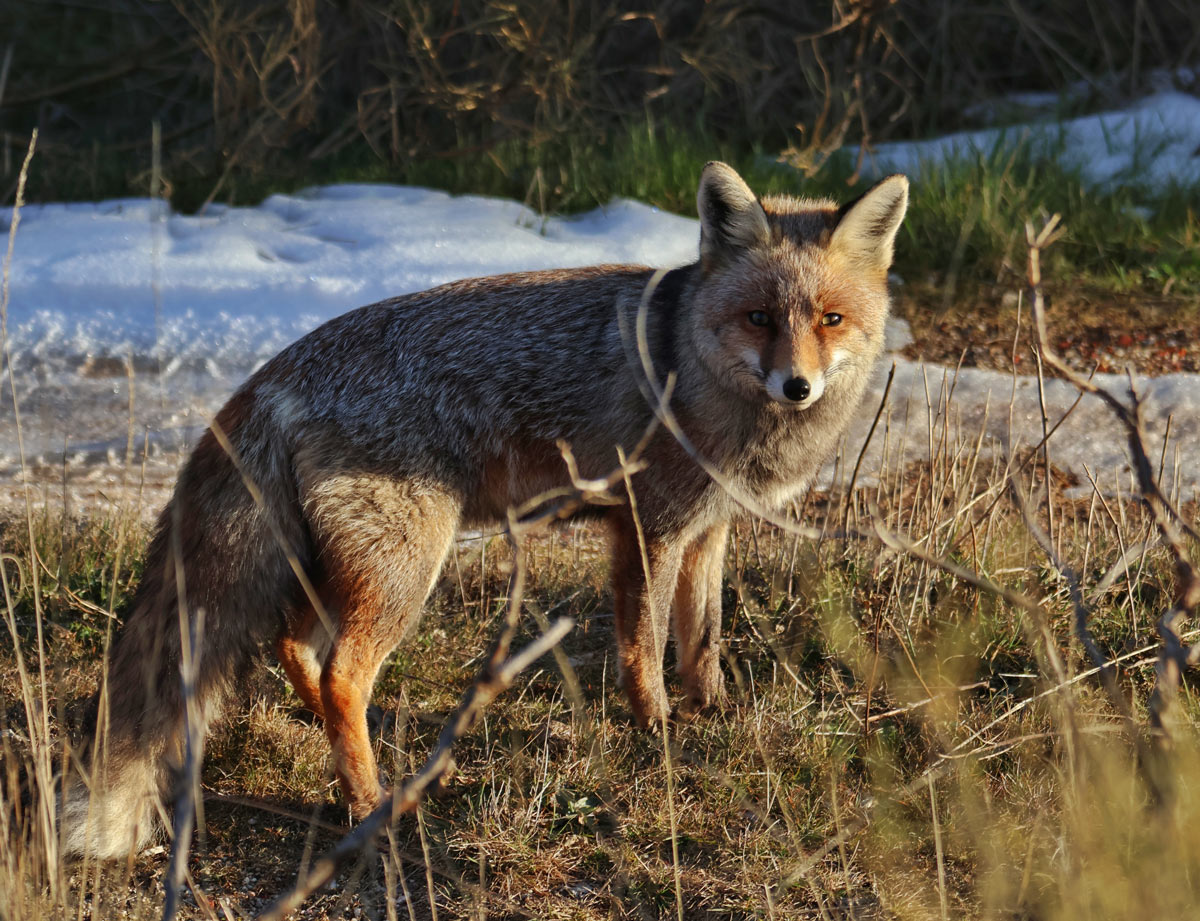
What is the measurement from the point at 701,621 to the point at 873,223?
148 centimetres

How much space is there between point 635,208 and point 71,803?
5.22 m

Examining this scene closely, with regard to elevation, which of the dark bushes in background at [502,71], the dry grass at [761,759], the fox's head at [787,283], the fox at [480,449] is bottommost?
the dry grass at [761,759]

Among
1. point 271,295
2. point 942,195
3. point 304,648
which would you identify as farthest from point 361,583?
point 942,195

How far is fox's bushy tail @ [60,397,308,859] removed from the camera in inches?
123

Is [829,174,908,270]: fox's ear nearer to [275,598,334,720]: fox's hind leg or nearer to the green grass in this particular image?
[275,598,334,720]: fox's hind leg

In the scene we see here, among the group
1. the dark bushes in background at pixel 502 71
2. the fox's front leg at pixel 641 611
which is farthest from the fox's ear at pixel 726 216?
the dark bushes in background at pixel 502 71

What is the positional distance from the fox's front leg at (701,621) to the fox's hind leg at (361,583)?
39.5 inches

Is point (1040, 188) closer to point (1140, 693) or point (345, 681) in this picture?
point (1140, 693)

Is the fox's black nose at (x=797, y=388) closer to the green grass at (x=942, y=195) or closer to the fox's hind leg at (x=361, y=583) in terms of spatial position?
the fox's hind leg at (x=361, y=583)

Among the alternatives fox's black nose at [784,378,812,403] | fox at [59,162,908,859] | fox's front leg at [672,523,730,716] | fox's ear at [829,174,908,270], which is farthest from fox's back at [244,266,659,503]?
fox's ear at [829,174,908,270]

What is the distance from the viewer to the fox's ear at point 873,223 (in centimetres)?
351

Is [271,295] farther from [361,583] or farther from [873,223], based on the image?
[873,223]

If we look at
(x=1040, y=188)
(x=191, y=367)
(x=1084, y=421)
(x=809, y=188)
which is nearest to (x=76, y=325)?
(x=191, y=367)

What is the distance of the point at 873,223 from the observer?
142 inches
